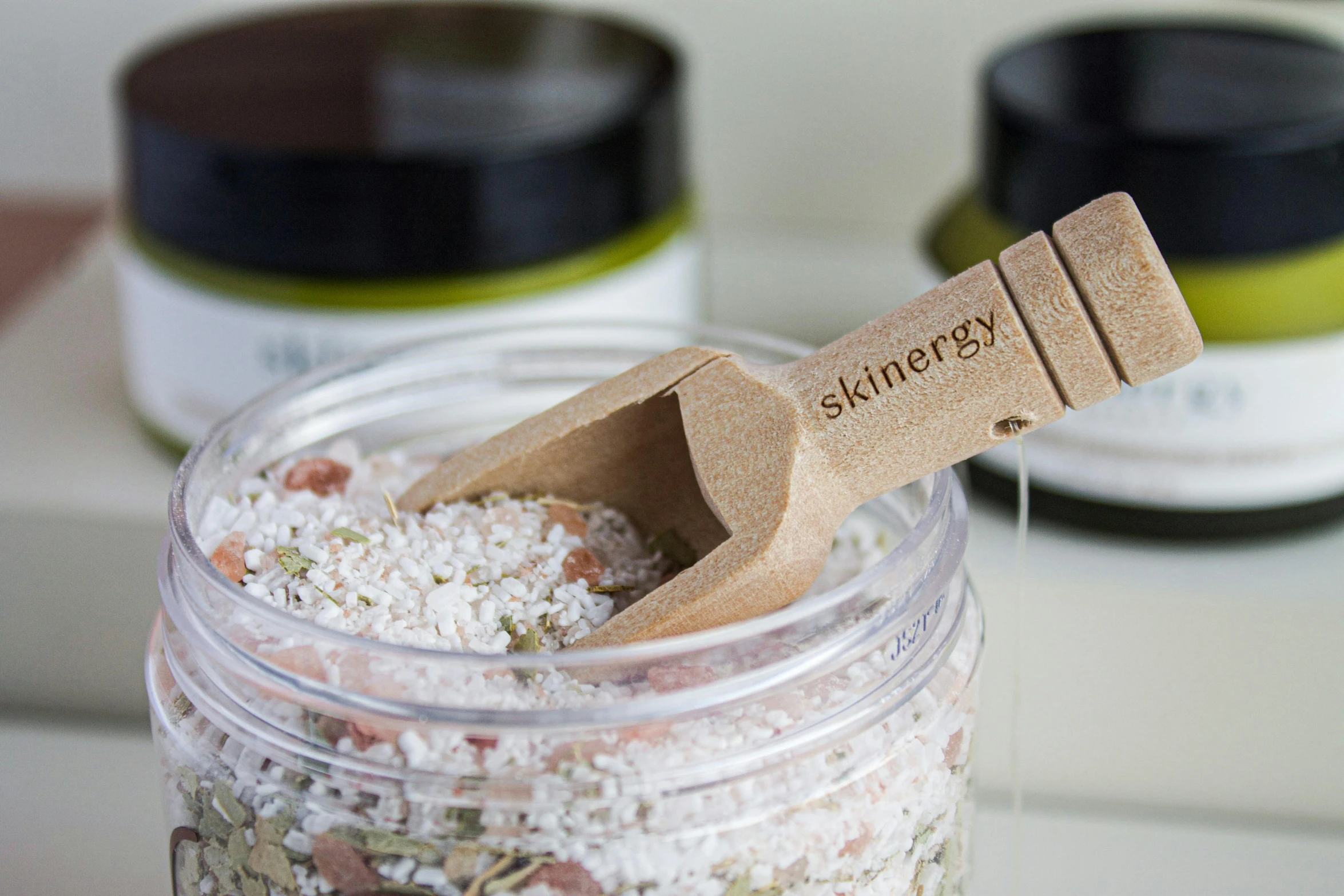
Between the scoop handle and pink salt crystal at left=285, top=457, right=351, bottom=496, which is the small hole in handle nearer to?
the scoop handle

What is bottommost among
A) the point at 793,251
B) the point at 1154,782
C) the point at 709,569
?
the point at 1154,782

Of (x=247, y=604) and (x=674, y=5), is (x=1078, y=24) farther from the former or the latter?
(x=247, y=604)

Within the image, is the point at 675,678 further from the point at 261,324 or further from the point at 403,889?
the point at 261,324

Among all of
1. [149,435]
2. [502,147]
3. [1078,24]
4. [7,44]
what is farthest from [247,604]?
[7,44]

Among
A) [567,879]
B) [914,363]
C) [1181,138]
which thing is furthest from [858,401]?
[1181,138]

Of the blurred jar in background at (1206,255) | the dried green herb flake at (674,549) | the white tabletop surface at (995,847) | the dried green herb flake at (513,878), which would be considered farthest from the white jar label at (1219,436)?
the dried green herb flake at (513,878)

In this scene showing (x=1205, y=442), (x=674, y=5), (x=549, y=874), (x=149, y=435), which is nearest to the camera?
(x=549, y=874)

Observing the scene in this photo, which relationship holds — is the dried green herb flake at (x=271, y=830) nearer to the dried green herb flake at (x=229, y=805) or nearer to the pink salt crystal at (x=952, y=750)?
the dried green herb flake at (x=229, y=805)
